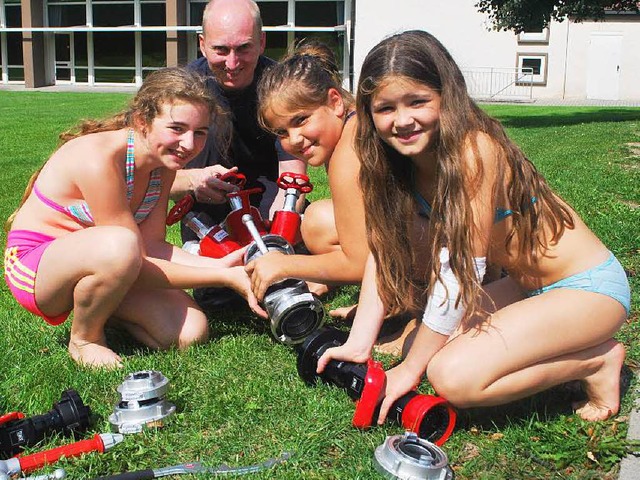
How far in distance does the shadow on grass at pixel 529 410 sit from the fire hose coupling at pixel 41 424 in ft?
4.57

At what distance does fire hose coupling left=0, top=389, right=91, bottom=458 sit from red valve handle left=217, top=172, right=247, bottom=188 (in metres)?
1.50

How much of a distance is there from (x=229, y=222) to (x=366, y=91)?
4.38ft

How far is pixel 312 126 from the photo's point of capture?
329 cm

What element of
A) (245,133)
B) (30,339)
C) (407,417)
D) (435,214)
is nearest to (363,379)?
(407,417)

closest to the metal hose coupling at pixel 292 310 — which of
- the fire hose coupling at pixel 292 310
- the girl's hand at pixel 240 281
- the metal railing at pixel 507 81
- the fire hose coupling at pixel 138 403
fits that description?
the fire hose coupling at pixel 292 310

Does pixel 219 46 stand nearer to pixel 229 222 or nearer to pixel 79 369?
pixel 229 222

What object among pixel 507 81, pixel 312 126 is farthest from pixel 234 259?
pixel 507 81

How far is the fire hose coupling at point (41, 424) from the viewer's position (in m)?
2.53

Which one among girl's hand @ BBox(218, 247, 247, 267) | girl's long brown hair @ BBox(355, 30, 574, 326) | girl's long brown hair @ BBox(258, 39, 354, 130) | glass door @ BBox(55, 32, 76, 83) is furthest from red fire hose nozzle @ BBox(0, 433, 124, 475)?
glass door @ BBox(55, 32, 76, 83)

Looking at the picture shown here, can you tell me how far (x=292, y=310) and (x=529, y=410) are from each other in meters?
1.01

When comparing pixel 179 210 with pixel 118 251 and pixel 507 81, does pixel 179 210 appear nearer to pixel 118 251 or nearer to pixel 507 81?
pixel 118 251

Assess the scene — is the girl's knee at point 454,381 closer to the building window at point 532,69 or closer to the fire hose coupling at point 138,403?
the fire hose coupling at point 138,403

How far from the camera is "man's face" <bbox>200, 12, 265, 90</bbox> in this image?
4.27 metres

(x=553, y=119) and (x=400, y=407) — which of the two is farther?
(x=553, y=119)
